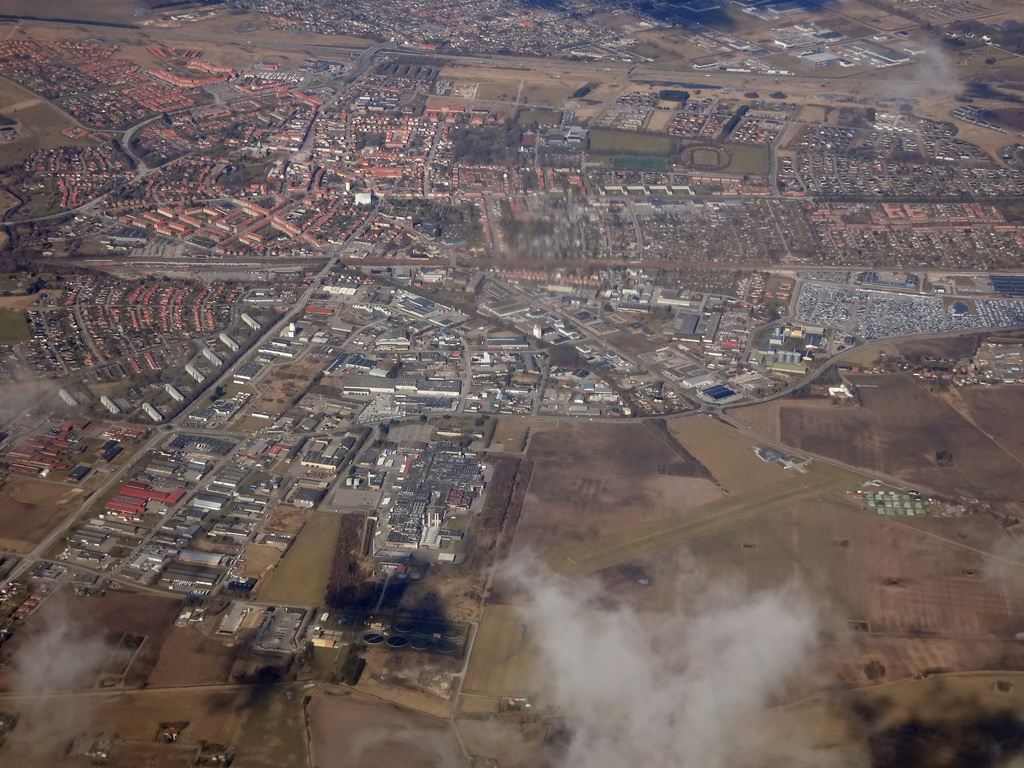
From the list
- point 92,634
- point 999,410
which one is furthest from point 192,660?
point 999,410

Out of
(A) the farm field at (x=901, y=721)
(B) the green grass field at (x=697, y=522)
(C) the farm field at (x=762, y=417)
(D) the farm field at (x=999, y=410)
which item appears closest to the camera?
(A) the farm field at (x=901, y=721)

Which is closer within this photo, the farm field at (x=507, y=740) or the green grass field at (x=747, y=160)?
the farm field at (x=507, y=740)

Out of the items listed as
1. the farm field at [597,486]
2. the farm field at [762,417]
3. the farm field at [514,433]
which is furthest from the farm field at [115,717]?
the farm field at [762,417]

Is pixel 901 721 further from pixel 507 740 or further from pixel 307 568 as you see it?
pixel 307 568

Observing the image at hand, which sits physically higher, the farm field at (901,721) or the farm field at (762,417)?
the farm field at (762,417)

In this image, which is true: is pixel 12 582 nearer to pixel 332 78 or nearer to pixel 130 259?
pixel 130 259

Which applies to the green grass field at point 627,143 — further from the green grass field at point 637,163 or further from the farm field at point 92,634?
the farm field at point 92,634
